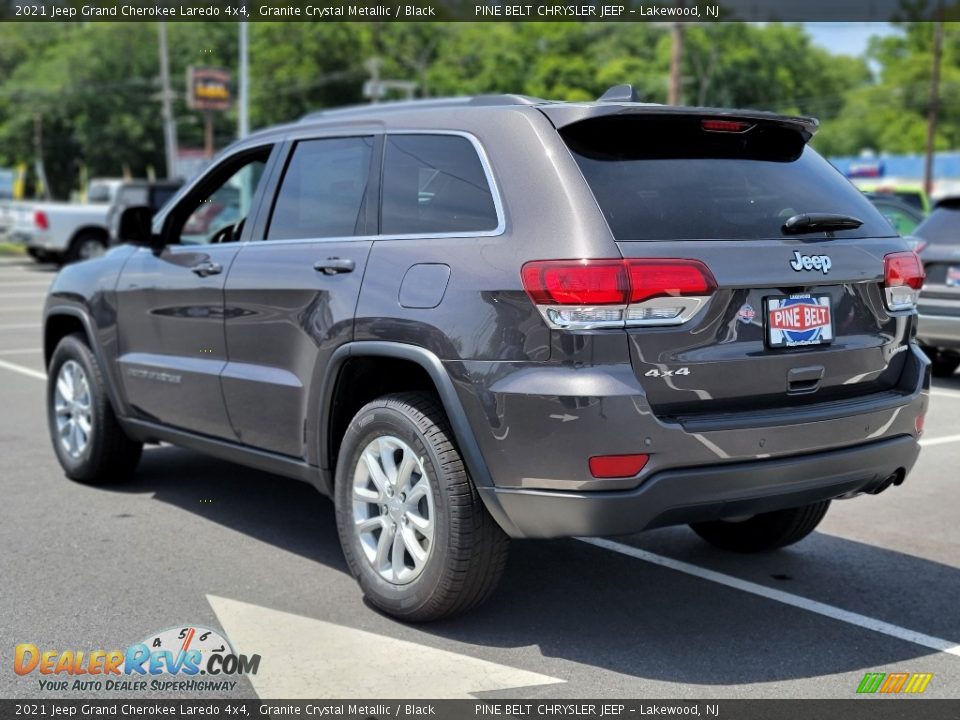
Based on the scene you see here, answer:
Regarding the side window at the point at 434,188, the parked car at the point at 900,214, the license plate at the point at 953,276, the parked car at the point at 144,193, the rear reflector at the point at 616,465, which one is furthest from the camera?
the parked car at the point at 144,193

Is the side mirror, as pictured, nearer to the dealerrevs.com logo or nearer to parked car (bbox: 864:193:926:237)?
the dealerrevs.com logo

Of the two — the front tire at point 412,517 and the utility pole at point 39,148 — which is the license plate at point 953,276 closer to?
the front tire at point 412,517

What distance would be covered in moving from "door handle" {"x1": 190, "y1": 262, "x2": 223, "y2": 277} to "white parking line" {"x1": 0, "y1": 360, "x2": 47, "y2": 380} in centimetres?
587

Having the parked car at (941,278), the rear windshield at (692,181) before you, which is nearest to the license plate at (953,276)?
the parked car at (941,278)

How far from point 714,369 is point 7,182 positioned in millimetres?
57159

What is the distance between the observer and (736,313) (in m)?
4.11

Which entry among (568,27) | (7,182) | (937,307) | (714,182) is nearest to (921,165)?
(568,27)

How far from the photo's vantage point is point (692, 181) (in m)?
4.33

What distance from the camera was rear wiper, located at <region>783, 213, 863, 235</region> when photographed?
436 cm

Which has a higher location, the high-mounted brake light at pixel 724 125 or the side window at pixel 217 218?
the high-mounted brake light at pixel 724 125

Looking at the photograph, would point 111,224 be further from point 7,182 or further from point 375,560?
point 7,182

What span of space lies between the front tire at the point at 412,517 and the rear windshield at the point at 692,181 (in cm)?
99

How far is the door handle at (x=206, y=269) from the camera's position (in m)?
5.49

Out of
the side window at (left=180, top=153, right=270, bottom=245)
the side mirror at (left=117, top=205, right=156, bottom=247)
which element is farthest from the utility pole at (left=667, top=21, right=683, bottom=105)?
the side mirror at (left=117, top=205, right=156, bottom=247)
